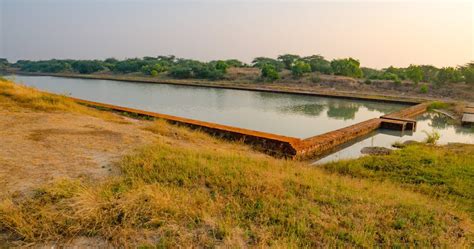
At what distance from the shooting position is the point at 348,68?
29156 mm

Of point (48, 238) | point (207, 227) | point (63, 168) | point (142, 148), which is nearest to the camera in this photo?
point (48, 238)

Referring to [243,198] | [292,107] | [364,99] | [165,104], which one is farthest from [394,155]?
[364,99]

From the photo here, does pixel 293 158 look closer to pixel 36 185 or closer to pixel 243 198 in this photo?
pixel 243 198

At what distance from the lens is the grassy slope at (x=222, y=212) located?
246 cm

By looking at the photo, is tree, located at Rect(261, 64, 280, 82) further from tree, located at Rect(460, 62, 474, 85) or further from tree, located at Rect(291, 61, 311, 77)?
tree, located at Rect(460, 62, 474, 85)

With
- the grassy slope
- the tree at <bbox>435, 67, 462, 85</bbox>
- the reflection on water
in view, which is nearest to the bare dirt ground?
the grassy slope

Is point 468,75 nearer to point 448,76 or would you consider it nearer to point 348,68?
point 448,76

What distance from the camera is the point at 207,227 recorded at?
2607mm

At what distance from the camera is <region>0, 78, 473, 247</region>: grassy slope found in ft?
8.09

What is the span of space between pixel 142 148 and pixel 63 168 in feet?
3.55

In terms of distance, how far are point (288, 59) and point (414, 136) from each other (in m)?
40.1

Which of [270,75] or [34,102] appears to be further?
[270,75]

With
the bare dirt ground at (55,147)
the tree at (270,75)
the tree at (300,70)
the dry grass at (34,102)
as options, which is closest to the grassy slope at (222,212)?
the bare dirt ground at (55,147)

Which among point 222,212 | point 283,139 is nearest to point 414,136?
point 283,139
